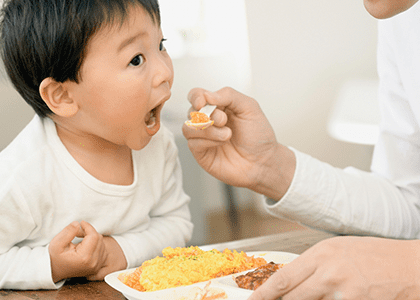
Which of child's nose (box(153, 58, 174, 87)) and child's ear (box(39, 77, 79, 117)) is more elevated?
child's nose (box(153, 58, 174, 87))

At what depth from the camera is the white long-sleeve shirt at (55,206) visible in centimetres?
81

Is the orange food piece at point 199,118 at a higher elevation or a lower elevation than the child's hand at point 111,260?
higher

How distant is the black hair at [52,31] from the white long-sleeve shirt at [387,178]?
52cm

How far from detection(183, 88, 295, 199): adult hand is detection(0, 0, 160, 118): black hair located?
28 cm

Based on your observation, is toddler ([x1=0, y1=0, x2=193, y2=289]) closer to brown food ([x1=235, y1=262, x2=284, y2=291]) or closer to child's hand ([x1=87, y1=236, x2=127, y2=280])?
child's hand ([x1=87, y1=236, x2=127, y2=280])

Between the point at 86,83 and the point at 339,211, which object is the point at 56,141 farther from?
the point at 339,211

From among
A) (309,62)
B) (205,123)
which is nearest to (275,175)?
(205,123)

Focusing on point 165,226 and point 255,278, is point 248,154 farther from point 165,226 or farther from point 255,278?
point 255,278

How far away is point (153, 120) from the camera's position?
95cm

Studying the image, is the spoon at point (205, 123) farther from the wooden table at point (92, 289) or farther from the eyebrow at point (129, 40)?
the wooden table at point (92, 289)

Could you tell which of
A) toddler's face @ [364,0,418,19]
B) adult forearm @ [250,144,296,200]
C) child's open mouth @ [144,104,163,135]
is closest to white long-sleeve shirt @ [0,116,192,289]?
child's open mouth @ [144,104,163,135]

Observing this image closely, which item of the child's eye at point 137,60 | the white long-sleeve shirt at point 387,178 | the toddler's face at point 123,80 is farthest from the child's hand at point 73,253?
the white long-sleeve shirt at point 387,178

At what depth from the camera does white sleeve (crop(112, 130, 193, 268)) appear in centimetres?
91

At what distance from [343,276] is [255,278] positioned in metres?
0.17
